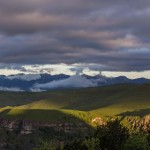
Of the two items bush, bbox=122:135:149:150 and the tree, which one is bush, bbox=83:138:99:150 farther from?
bush, bbox=122:135:149:150

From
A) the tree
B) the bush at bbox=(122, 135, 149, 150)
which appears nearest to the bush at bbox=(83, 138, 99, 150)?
the tree

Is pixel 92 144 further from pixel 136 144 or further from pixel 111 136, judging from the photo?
pixel 111 136

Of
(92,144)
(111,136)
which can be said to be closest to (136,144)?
(111,136)

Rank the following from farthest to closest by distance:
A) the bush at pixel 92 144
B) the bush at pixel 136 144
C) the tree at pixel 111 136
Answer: the tree at pixel 111 136 < the bush at pixel 136 144 < the bush at pixel 92 144

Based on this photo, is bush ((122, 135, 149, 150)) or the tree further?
the tree

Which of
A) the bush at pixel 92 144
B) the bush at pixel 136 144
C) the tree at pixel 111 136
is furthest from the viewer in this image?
the tree at pixel 111 136

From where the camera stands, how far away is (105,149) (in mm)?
158500

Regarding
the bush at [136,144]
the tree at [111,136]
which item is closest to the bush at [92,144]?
the tree at [111,136]

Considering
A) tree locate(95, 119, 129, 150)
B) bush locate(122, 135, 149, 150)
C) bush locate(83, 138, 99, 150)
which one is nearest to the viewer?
bush locate(83, 138, 99, 150)

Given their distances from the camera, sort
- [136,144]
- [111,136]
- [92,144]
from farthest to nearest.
Answer: [111,136]
[136,144]
[92,144]

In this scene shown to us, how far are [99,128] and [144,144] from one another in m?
26.7

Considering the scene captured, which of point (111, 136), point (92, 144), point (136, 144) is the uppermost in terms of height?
point (111, 136)

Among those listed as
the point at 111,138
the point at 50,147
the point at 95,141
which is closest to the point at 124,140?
the point at 111,138

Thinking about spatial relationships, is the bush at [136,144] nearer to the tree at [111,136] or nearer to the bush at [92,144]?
the tree at [111,136]
